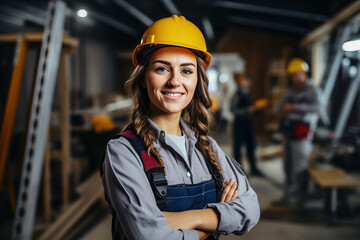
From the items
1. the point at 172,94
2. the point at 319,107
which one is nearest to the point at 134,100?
the point at 172,94

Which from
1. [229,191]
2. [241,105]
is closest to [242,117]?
[241,105]

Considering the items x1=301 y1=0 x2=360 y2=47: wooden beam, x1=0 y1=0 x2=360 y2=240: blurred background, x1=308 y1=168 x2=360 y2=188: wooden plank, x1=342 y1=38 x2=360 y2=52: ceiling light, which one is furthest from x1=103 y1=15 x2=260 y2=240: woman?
x1=301 y1=0 x2=360 y2=47: wooden beam

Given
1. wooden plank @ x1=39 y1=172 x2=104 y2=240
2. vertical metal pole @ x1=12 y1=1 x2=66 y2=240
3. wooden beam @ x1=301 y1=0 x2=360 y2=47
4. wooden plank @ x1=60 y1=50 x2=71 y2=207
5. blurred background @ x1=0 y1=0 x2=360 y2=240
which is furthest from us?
wooden beam @ x1=301 y1=0 x2=360 y2=47

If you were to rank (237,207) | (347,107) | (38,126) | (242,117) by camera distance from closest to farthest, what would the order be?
(237,207) → (38,126) → (347,107) → (242,117)

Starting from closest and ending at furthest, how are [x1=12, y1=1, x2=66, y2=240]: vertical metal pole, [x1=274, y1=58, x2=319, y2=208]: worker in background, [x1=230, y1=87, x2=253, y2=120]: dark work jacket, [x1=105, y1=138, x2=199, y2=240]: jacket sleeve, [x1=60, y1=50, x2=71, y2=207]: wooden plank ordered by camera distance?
[x1=105, y1=138, x2=199, y2=240]: jacket sleeve, [x1=12, y1=1, x2=66, y2=240]: vertical metal pole, [x1=60, y1=50, x2=71, y2=207]: wooden plank, [x1=274, y1=58, x2=319, y2=208]: worker in background, [x1=230, y1=87, x2=253, y2=120]: dark work jacket

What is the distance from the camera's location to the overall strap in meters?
0.91

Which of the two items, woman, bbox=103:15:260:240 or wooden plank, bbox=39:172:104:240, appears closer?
woman, bbox=103:15:260:240

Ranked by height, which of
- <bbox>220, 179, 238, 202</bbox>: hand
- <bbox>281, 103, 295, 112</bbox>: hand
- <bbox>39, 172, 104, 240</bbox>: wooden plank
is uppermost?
<bbox>281, 103, 295, 112</bbox>: hand

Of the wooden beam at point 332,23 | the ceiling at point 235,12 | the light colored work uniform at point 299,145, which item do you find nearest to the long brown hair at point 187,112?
the light colored work uniform at point 299,145

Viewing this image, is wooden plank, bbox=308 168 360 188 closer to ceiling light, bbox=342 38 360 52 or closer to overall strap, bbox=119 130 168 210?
ceiling light, bbox=342 38 360 52

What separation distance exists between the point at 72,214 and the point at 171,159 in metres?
2.40

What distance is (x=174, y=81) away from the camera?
937 mm

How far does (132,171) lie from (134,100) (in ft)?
0.99

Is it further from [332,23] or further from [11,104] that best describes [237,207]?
[332,23]
